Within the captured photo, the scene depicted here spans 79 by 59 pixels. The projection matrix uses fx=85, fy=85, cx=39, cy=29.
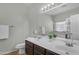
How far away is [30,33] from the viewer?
1269mm

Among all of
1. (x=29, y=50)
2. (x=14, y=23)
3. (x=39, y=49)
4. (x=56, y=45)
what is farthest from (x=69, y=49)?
(x=14, y=23)

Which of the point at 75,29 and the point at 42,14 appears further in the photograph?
the point at 42,14

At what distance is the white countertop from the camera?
1.05m

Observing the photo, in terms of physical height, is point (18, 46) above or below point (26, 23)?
below

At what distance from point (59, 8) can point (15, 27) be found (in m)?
0.70

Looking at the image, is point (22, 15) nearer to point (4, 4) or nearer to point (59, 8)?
point (4, 4)

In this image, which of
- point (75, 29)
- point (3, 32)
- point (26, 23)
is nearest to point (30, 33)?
point (26, 23)

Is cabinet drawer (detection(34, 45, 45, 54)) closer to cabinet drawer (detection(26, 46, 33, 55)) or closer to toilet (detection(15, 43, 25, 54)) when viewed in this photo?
cabinet drawer (detection(26, 46, 33, 55))

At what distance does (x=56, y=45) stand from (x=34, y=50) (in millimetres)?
329

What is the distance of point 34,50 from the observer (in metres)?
1.25

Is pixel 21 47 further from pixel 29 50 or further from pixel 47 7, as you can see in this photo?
pixel 47 7

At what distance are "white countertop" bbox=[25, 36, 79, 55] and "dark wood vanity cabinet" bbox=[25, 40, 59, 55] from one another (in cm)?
4

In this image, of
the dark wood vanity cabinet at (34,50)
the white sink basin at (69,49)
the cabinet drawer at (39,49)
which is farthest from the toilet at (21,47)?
the white sink basin at (69,49)

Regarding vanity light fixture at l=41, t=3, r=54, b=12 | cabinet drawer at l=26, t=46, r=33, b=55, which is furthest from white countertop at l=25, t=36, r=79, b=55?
vanity light fixture at l=41, t=3, r=54, b=12
